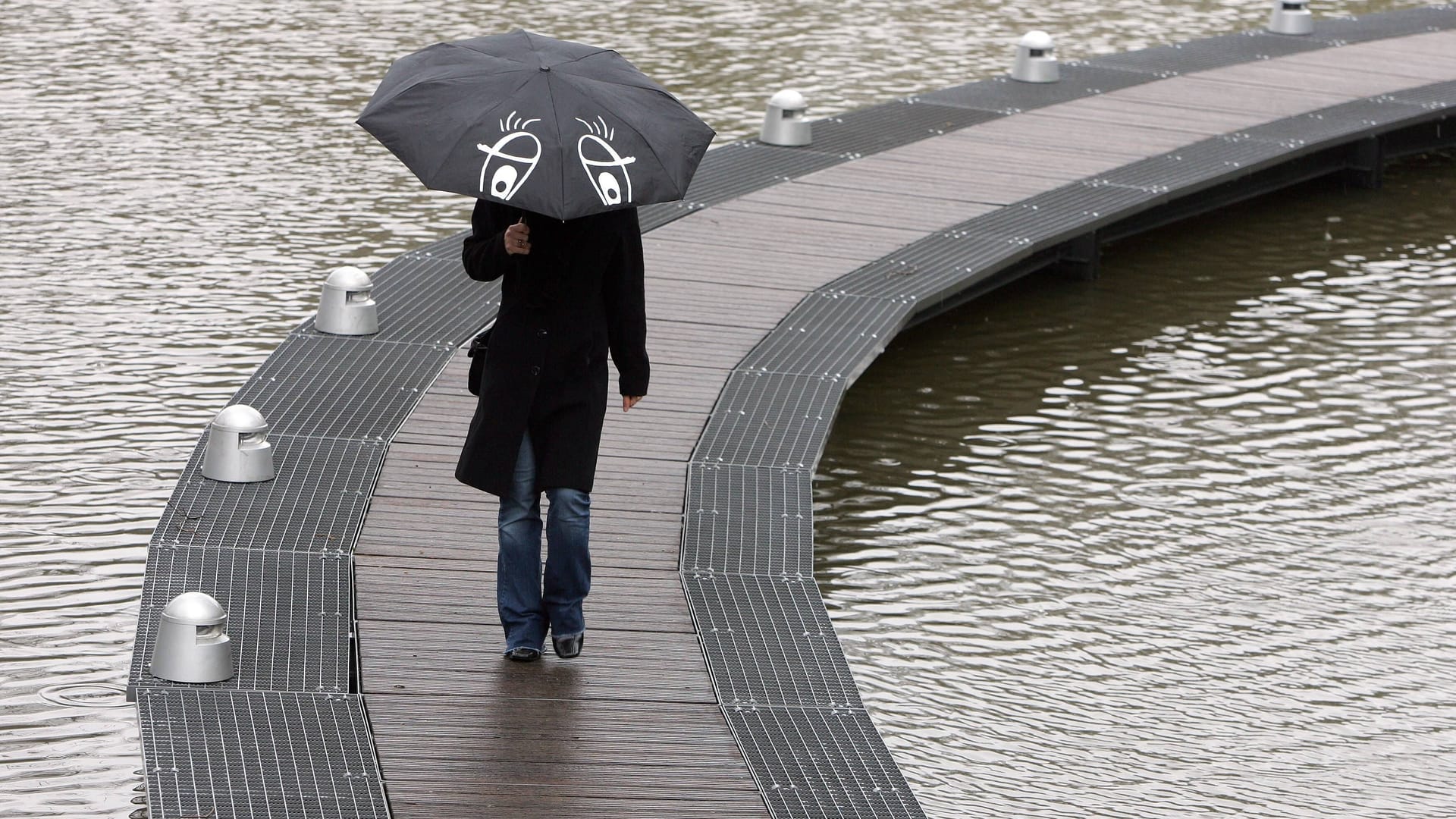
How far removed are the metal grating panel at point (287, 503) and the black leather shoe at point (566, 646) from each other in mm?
976

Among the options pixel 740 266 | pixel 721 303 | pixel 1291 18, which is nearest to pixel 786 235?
pixel 740 266

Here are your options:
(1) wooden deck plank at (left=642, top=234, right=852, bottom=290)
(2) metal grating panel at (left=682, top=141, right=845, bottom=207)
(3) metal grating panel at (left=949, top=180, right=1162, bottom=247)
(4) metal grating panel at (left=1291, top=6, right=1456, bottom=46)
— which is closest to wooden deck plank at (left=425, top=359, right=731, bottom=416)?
(1) wooden deck plank at (left=642, top=234, right=852, bottom=290)

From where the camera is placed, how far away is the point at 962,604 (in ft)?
22.6

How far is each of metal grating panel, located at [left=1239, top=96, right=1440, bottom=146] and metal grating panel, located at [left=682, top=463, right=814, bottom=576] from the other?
6.24 metres

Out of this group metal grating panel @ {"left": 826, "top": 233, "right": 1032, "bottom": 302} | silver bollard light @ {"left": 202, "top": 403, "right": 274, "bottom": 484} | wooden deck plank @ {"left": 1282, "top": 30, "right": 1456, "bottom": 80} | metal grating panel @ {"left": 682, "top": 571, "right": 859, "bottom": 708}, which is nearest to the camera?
metal grating panel @ {"left": 682, "top": 571, "right": 859, "bottom": 708}

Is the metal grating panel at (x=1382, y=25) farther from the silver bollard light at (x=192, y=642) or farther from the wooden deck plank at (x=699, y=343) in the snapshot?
the silver bollard light at (x=192, y=642)

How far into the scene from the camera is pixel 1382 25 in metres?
16.4

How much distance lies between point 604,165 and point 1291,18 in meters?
12.2

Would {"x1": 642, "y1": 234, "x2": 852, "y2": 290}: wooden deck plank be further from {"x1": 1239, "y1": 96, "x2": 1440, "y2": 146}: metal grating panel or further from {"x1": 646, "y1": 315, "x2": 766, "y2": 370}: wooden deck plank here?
{"x1": 1239, "y1": 96, "x2": 1440, "y2": 146}: metal grating panel

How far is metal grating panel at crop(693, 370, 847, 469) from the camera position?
7246 millimetres

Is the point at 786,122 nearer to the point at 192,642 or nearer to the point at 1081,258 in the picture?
the point at 1081,258

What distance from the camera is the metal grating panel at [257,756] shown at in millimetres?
4648

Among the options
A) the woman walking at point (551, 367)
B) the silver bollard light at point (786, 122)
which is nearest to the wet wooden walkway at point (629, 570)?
the woman walking at point (551, 367)

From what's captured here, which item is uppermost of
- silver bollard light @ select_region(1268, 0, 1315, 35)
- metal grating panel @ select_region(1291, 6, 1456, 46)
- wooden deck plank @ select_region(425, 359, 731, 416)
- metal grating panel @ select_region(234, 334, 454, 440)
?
silver bollard light @ select_region(1268, 0, 1315, 35)
